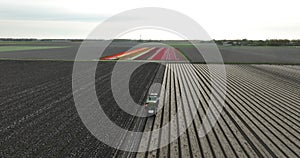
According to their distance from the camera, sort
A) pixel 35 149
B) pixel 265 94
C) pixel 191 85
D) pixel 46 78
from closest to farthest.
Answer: pixel 35 149
pixel 265 94
pixel 191 85
pixel 46 78

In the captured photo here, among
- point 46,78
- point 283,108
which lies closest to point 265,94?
point 283,108

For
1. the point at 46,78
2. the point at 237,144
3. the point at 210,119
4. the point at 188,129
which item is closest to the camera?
the point at 237,144

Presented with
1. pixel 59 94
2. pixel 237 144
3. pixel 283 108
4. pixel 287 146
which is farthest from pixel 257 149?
pixel 59 94

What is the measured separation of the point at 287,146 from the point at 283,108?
4.98m

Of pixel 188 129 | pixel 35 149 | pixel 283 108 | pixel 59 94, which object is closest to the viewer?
pixel 35 149

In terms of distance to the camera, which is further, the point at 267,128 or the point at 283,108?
the point at 283,108

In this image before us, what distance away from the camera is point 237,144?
26.3 ft

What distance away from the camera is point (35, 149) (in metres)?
7.49

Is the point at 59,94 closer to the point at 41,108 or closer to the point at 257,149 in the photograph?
the point at 41,108

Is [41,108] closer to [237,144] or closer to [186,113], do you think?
[186,113]

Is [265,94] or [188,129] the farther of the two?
[265,94]

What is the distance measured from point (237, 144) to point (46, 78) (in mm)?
17358

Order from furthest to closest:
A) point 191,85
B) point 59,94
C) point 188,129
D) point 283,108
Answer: point 191,85 → point 59,94 → point 283,108 → point 188,129

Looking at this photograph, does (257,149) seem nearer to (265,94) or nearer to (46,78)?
(265,94)
